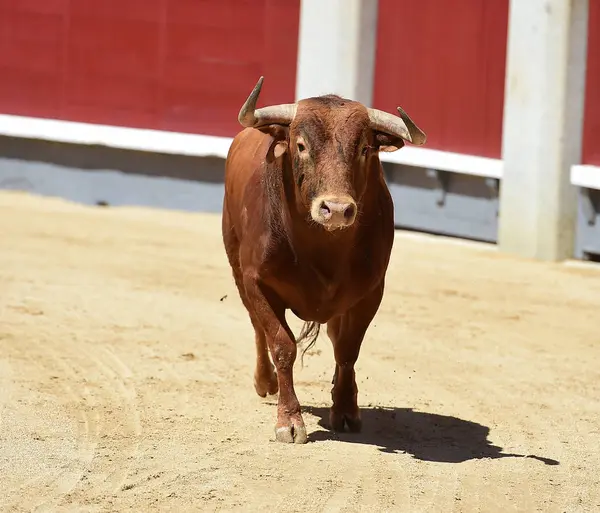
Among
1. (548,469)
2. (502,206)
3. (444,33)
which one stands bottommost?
(548,469)

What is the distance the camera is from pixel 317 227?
4.87m

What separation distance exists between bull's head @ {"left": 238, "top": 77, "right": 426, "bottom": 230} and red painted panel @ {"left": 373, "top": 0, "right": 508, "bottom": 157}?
217 inches

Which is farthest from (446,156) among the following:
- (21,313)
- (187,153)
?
(21,313)

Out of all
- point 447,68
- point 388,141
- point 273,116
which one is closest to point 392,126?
point 388,141

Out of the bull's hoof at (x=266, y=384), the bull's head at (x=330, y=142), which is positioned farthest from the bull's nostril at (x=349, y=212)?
the bull's hoof at (x=266, y=384)

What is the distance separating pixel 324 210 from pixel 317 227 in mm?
448

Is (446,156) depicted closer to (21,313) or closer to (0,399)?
(21,313)

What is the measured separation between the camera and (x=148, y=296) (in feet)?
25.5

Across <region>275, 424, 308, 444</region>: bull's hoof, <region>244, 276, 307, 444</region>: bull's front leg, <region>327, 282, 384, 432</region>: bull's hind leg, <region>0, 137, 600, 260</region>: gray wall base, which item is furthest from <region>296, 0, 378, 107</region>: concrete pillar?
<region>275, 424, 308, 444</region>: bull's hoof

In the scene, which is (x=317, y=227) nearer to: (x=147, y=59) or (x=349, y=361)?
(x=349, y=361)

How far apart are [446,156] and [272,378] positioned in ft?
16.8

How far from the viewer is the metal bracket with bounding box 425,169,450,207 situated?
1048 cm

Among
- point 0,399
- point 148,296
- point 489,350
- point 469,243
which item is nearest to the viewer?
point 0,399

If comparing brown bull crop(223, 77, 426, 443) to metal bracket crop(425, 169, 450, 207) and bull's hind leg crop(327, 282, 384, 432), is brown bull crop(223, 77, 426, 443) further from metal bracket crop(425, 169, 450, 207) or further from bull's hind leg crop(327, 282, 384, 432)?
metal bracket crop(425, 169, 450, 207)
